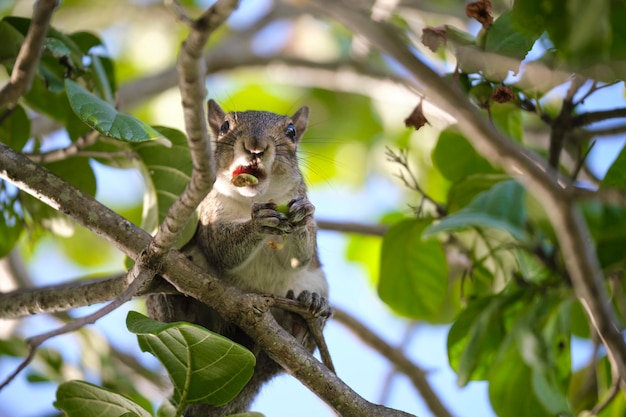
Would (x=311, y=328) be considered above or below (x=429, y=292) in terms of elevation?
below

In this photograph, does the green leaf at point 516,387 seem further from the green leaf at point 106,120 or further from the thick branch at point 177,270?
the green leaf at point 106,120

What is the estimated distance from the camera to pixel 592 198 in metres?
1.41

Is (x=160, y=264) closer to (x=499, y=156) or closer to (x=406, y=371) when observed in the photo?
(x=499, y=156)

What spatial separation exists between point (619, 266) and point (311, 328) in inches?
42.5

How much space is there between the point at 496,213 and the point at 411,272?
4.07 ft

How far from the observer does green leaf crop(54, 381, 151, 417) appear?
2.43 meters

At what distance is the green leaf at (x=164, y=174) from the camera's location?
9.34ft

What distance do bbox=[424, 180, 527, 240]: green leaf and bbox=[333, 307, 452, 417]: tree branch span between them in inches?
62.3

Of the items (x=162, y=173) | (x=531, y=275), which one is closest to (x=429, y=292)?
(x=531, y=275)

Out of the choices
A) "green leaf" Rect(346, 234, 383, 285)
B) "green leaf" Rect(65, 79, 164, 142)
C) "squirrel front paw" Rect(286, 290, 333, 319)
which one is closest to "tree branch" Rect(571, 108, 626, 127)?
"squirrel front paw" Rect(286, 290, 333, 319)

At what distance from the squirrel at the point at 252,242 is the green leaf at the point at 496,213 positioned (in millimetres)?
770

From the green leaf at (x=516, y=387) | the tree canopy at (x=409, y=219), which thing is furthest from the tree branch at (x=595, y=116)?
the green leaf at (x=516, y=387)

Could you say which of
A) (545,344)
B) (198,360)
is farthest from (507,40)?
(198,360)

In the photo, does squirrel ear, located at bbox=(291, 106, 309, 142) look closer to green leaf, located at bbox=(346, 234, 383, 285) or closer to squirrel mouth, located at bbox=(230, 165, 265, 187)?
squirrel mouth, located at bbox=(230, 165, 265, 187)
